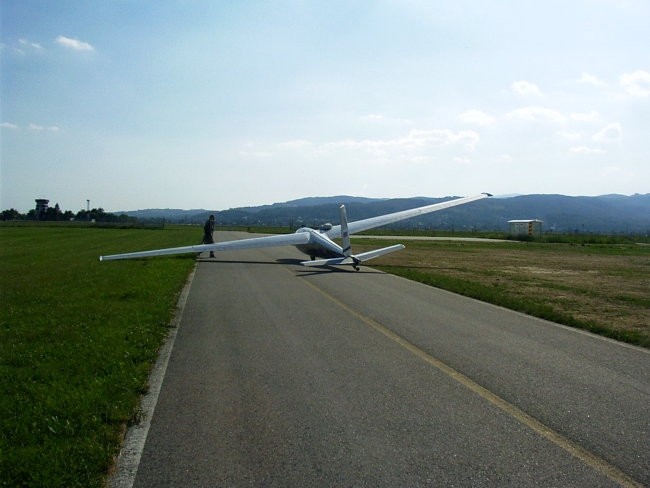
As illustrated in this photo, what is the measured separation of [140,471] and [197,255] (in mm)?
27652

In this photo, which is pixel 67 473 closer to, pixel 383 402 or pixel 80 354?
pixel 383 402

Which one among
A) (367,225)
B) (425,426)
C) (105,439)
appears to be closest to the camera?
(105,439)

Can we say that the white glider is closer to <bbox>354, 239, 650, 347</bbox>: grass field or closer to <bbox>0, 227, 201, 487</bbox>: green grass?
<bbox>354, 239, 650, 347</bbox>: grass field

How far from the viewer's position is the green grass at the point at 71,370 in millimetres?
4566

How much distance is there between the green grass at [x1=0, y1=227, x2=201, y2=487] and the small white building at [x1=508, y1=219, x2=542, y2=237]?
5488 centimetres

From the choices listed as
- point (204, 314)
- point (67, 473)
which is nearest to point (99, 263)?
point (204, 314)

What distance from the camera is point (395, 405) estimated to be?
6.04 m

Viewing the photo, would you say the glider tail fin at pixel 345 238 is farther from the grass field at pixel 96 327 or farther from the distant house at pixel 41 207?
the distant house at pixel 41 207

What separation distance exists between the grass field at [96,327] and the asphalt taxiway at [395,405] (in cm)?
53

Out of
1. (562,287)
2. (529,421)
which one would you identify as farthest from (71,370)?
(562,287)

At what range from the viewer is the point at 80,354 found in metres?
8.05

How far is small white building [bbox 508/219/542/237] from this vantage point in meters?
63.3

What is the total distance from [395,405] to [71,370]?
14.4 feet

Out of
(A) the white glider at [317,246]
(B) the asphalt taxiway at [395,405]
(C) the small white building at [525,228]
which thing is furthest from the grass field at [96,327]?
(C) the small white building at [525,228]
